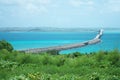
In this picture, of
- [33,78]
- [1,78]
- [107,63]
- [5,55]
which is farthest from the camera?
[5,55]

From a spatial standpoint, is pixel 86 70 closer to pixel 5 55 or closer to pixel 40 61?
pixel 40 61

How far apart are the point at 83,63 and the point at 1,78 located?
6.07m

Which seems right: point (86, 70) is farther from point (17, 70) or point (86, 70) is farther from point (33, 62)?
point (33, 62)

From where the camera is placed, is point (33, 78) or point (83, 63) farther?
point (83, 63)

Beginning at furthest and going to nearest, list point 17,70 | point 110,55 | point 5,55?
point 5,55, point 110,55, point 17,70

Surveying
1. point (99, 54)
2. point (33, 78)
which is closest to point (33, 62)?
point (99, 54)

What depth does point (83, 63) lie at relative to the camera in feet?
59.6

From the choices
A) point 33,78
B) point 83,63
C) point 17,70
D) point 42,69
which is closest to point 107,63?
point 83,63

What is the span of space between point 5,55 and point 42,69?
4966 millimetres

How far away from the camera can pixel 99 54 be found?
19281 millimetres

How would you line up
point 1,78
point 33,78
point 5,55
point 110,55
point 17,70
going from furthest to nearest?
point 5,55
point 110,55
point 17,70
point 1,78
point 33,78

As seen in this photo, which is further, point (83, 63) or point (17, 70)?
point (83, 63)

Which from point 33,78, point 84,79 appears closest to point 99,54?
point 84,79

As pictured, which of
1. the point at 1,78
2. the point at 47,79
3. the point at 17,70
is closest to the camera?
the point at 47,79
